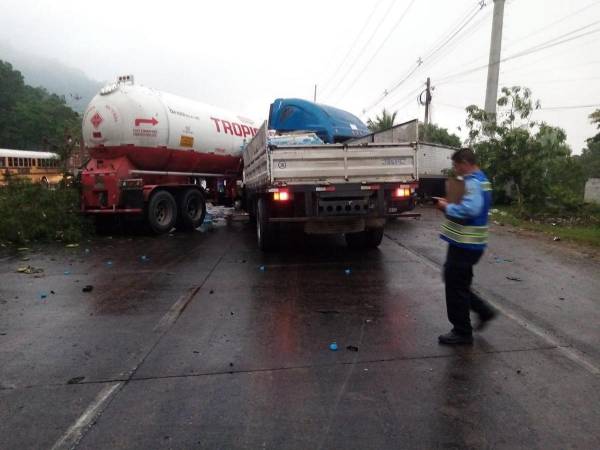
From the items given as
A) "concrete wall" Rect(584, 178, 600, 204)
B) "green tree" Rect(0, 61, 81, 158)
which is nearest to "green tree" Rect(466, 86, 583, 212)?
"concrete wall" Rect(584, 178, 600, 204)

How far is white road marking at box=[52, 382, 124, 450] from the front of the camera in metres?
2.68

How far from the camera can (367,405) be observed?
3068mm

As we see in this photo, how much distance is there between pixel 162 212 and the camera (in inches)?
476

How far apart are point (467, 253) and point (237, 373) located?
7.02 feet

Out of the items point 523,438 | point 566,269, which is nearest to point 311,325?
point 523,438

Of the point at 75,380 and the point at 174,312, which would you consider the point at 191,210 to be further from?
the point at 75,380

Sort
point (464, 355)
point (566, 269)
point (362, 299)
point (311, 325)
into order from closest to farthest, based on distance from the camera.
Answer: point (464, 355), point (311, 325), point (362, 299), point (566, 269)

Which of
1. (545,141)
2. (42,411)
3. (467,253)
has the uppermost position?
(545,141)

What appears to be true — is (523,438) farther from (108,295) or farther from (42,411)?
(108,295)

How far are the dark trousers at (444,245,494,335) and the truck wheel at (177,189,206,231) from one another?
949cm

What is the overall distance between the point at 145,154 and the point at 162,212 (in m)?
1.57

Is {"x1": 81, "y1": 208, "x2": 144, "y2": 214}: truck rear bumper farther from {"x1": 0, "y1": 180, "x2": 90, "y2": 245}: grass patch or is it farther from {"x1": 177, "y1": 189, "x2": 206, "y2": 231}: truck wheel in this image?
{"x1": 177, "y1": 189, "x2": 206, "y2": 231}: truck wheel

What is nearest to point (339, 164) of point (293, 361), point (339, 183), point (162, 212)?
point (339, 183)

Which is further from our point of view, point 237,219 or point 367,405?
point 237,219
